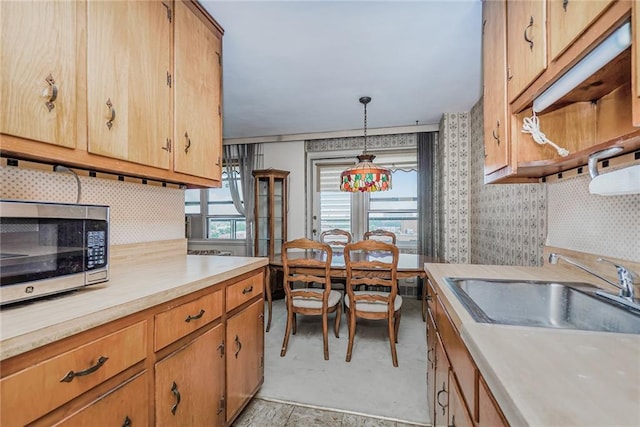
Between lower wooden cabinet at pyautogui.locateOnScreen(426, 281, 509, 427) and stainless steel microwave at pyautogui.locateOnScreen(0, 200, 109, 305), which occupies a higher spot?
stainless steel microwave at pyautogui.locateOnScreen(0, 200, 109, 305)

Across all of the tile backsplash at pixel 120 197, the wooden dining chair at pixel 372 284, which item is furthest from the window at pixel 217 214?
the wooden dining chair at pixel 372 284

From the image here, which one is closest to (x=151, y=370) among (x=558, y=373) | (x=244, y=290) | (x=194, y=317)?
(x=194, y=317)

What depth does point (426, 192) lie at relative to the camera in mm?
4105

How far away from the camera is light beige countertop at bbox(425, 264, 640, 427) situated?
17.2 inches

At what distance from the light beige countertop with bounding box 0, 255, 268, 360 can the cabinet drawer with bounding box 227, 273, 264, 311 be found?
0.26 feet

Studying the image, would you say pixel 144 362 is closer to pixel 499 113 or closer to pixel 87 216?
pixel 87 216

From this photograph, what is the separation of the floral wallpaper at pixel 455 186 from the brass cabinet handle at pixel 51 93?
3.71 metres

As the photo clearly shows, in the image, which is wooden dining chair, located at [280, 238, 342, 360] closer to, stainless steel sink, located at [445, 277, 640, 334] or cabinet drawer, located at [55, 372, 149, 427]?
stainless steel sink, located at [445, 277, 640, 334]

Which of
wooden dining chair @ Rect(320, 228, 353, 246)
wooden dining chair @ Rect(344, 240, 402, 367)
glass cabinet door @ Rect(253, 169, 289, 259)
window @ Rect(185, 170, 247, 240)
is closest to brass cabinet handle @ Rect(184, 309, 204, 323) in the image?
wooden dining chair @ Rect(344, 240, 402, 367)

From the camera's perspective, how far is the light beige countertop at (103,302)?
676 millimetres

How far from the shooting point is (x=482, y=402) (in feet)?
2.22

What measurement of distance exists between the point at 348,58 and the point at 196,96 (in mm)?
1233

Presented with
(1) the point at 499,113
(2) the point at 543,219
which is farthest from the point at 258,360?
(2) the point at 543,219

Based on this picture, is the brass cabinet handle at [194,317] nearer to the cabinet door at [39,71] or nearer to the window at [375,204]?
the cabinet door at [39,71]
